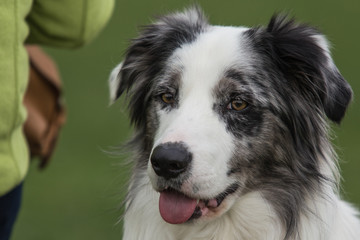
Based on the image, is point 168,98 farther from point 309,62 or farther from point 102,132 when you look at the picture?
point 102,132

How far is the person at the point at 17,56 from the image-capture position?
11.8 ft

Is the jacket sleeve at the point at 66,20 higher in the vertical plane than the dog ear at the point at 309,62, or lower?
lower

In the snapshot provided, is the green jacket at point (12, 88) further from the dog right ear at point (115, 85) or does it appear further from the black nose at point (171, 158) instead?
the dog right ear at point (115, 85)

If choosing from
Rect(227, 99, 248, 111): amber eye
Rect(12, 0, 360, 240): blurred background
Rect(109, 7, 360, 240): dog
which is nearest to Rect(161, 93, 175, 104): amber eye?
Rect(109, 7, 360, 240): dog

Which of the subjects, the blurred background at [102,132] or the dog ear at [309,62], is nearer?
the dog ear at [309,62]

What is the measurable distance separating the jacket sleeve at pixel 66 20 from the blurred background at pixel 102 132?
0.43 m

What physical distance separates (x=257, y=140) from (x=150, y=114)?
652mm

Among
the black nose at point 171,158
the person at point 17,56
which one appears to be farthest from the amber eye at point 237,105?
the person at point 17,56

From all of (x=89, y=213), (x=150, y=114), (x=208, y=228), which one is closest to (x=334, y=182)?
(x=208, y=228)

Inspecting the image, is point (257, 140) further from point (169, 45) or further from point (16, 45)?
point (16, 45)

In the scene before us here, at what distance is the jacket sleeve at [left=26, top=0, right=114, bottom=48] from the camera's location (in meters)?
4.30

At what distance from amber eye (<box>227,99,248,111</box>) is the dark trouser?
117 cm

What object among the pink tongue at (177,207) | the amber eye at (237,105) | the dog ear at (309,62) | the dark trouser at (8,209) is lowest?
the dark trouser at (8,209)

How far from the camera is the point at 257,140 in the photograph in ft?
13.7
